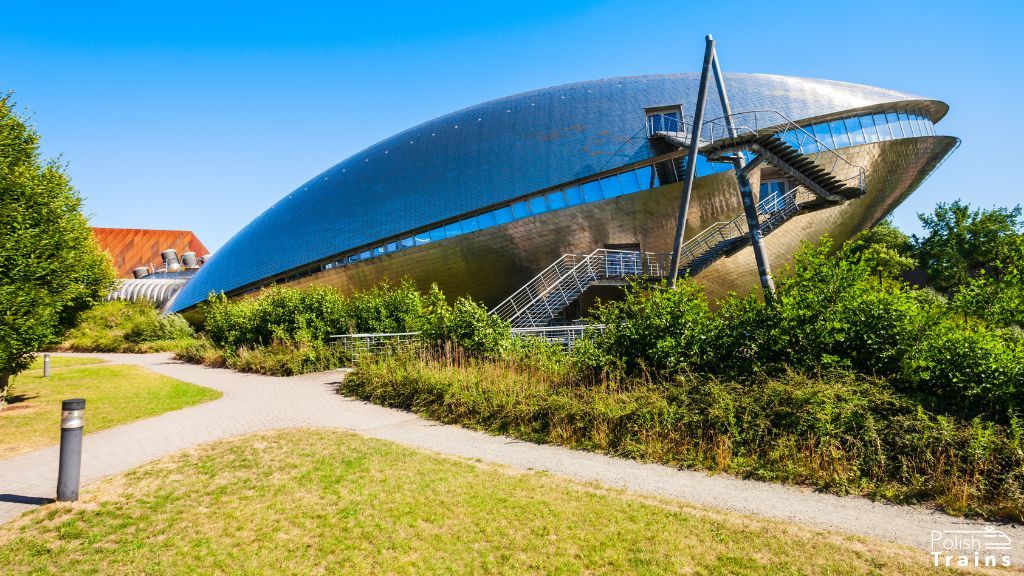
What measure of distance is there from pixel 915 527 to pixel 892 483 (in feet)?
3.20

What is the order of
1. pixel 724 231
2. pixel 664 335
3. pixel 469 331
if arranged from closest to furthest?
pixel 664 335 < pixel 469 331 < pixel 724 231

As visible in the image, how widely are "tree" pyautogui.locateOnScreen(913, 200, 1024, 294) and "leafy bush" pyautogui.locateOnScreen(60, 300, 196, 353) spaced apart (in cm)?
5212

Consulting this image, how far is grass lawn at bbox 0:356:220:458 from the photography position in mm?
10281

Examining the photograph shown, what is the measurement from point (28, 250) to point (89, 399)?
15.0 ft

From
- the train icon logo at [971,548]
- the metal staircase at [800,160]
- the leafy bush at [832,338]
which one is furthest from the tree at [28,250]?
the metal staircase at [800,160]

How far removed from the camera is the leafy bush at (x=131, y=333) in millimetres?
33250

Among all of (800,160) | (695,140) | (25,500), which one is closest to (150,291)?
(695,140)

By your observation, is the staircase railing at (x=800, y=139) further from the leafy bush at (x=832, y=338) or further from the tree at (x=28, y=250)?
the tree at (x=28, y=250)

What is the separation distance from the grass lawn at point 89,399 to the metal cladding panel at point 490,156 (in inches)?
379

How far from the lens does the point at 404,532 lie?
492 centimetres

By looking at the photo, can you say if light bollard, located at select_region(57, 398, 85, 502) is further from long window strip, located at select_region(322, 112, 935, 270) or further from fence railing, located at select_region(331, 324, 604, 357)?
long window strip, located at select_region(322, 112, 935, 270)

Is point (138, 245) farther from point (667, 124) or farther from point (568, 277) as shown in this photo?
point (667, 124)

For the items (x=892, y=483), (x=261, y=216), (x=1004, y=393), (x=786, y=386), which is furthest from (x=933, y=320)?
(x=261, y=216)

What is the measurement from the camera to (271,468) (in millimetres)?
7109
